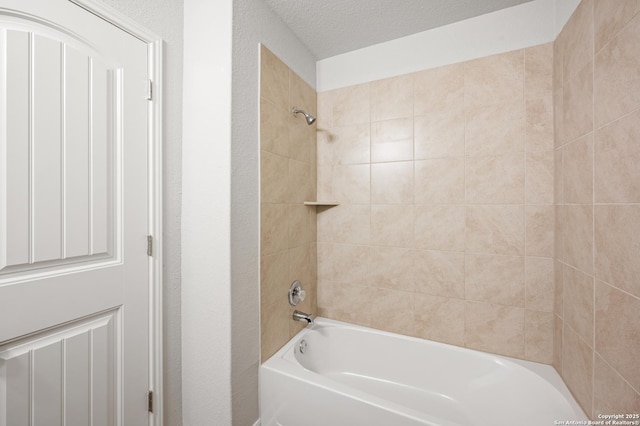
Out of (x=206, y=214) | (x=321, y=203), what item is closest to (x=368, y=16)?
(x=321, y=203)

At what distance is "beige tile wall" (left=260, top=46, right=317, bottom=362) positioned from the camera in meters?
1.36

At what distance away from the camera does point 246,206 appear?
1.25m

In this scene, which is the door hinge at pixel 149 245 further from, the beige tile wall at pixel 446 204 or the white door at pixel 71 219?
the beige tile wall at pixel 446 204

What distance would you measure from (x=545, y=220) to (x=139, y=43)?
209 cm

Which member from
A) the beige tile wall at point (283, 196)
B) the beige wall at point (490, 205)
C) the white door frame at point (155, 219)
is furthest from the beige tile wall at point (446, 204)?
the white door frame at point (155, 219)

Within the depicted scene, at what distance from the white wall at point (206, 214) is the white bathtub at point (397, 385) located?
0.91ft

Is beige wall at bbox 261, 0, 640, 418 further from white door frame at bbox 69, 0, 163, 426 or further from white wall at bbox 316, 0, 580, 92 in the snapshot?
white door frame at bbox 69, 0, 163, 426

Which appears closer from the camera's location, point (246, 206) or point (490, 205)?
point (246, 206)

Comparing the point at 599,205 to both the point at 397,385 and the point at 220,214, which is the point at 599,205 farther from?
the point at 220,214

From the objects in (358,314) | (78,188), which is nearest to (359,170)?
(358,314)

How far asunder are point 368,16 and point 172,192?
1431 mm

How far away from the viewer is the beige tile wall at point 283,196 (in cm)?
136

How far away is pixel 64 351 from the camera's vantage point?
0.90 m

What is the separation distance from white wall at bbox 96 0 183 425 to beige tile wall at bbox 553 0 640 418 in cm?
171
